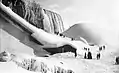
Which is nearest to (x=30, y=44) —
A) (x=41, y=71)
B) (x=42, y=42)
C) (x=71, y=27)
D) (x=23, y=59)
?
(x=42, y=42)

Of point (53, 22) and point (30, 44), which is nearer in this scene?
point (30, 44)

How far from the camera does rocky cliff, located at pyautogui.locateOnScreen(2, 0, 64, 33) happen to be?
2361cm

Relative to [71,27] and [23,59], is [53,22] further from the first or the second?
[23,59]

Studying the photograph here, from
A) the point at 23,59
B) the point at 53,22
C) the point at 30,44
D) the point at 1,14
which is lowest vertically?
the point at 23,59

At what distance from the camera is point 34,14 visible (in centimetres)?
3216

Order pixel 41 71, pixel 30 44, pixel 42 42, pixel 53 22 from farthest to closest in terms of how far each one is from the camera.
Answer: pixel 53 22, pixel 42 42, pixel 30 44, pixel 41 71

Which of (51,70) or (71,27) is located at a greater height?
(71,27)

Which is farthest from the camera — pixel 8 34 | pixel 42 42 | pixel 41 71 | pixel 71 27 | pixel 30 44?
pixel 71 27

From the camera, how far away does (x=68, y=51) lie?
18.4m

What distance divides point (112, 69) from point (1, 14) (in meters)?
8.66

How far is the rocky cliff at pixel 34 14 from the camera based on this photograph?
2361 centimetres

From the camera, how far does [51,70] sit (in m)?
10.2

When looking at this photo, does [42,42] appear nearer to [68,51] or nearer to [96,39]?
[68,51]

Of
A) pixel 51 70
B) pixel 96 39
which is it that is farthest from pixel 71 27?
pixel 51 70
